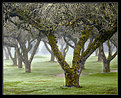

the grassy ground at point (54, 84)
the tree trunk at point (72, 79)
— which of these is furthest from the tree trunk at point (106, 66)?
the tree trunk at point (72, 79)

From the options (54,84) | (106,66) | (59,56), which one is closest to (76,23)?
(59,56)

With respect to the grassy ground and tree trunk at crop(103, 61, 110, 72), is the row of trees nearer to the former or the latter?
the grassy ground

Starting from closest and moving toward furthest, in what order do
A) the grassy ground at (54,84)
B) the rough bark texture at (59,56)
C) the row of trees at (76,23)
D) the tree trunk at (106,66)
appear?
1. the grassy ground at (54,84)
2. the row of trees at (76,23)
3. the rough bark texture at (59,56)
4. the tree trunk at (106,66)

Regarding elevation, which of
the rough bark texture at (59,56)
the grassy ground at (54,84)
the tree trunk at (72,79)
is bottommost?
the grassy ground at (54,84)

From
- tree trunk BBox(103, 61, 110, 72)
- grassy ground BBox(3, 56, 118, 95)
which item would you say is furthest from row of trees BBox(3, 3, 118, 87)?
tree trunk BBox(103, 61, 110, 72)

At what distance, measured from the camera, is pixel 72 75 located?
1602 cm

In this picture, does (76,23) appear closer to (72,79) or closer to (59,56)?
(59,56)

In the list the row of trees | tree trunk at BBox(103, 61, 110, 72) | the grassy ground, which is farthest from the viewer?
tree trunk at BBox(103, 61, 110, 72)

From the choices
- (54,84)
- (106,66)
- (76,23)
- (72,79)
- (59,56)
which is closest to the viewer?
(72,79)

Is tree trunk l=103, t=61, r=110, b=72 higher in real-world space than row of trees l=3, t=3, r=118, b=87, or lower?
lower

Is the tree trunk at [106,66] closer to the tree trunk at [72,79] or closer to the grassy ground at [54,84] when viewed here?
the grassy ground at [54,84]

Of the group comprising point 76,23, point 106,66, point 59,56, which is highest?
point 76,23

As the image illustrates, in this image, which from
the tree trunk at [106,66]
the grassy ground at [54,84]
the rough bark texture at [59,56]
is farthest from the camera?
the tree trunk at [106,66]

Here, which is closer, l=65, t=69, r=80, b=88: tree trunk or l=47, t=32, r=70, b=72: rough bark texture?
l=65, t=69, r=80, b=88: tree trunk
